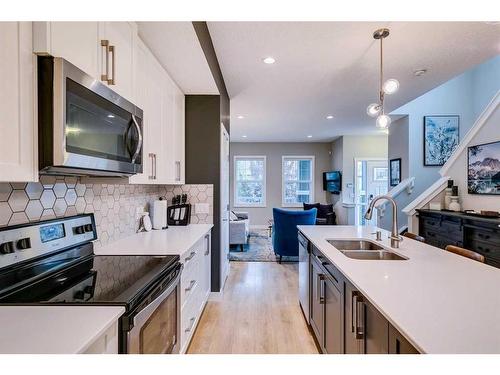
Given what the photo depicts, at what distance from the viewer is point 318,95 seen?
4.09 m

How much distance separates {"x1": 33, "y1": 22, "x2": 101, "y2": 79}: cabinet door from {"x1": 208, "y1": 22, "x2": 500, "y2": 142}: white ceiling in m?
1.20

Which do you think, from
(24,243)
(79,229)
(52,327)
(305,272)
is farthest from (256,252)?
(52,327)

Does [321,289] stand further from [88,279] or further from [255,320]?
[88,279]

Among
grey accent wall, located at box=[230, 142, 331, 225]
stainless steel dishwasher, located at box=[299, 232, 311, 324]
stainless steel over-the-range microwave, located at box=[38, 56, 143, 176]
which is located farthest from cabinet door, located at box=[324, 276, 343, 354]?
grey accent wall, located at box=[230, 142, 331, 225]

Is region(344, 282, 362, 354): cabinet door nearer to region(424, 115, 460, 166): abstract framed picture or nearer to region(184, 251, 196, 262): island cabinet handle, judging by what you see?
region(184, 251, 196, 262): island cabinet handle

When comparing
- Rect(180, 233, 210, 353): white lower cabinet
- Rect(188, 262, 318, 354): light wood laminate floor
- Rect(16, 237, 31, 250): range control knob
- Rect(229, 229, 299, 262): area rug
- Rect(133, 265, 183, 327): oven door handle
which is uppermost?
Rect(16, 237, 31, 250): range control knob

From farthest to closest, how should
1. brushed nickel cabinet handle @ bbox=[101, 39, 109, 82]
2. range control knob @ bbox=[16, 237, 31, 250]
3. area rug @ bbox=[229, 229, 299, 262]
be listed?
area rug @ bbox=[229, 229, 299, 262]
brushed nickel cabinet handle @ bbox=[101, 39, 109, 82]
range control knob @ bbox=[16, 237, 31, 250]

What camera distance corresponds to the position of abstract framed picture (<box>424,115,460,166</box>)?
17.3ft

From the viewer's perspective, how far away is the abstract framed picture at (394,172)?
18.7 feet

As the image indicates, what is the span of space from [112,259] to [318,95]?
11.6 feet

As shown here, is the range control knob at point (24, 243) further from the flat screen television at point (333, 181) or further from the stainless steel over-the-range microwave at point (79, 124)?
the flat screen television at point (333, 181)

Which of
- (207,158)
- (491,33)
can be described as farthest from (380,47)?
(207,158)

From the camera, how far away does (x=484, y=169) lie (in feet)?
11.8
